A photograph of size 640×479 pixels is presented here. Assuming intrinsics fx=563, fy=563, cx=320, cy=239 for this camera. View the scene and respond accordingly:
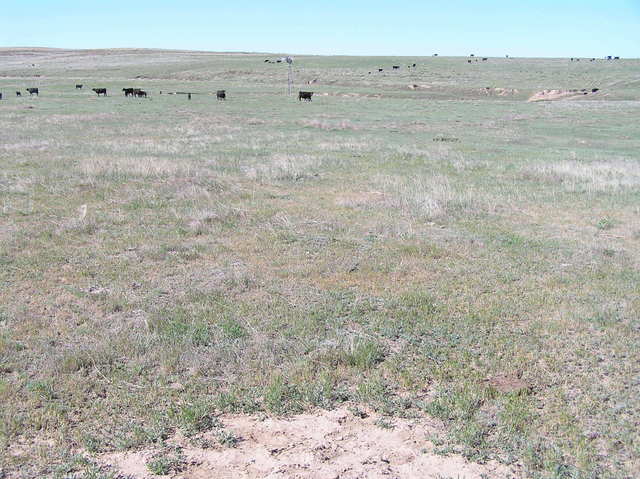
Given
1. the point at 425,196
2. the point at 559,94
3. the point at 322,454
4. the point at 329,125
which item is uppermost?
the point at 559,94

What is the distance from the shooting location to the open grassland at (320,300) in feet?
16.1

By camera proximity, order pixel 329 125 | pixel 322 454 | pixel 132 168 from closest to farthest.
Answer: pixel 322 454, pixel 132 168, pixel 329 125

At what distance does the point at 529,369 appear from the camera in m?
5.75

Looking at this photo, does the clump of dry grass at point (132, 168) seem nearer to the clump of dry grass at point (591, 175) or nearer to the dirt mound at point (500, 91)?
the clump of dry grass at point (591, 175)

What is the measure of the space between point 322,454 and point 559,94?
59.4 metres

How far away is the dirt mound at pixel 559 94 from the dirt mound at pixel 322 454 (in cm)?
5580

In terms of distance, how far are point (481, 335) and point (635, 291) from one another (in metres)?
2.93

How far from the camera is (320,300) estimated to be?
7.50 metres

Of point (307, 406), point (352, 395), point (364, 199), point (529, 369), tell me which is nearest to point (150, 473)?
point (307, 406)

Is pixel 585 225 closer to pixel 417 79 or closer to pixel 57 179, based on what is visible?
pixel 57 179

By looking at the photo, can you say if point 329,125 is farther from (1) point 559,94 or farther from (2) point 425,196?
(1) point 559,94

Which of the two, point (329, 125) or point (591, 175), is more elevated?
point (329, 125)

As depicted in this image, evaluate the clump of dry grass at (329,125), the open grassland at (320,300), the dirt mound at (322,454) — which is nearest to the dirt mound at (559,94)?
the clump of dry grass at (329,125)

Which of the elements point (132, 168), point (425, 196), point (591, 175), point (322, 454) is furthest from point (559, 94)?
point (322, 454)
